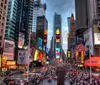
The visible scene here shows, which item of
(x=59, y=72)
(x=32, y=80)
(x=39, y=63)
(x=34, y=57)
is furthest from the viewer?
(x=39, y=63)

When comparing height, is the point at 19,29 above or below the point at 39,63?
above

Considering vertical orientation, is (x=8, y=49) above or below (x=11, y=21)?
below

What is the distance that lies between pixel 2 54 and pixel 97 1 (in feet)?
237

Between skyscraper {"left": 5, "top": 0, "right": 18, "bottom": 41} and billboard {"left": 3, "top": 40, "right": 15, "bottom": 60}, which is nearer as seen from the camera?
billboard {"left": 3, "top": 40, "right": 15, "bottom": 60}

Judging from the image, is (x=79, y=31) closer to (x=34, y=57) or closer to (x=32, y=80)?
(x=34, y=57)

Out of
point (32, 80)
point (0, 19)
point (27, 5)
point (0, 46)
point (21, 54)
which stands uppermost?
point (27, 5)

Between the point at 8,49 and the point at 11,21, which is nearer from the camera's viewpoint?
the point at 8,49

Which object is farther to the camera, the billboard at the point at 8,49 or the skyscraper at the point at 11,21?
the skyscraper at the point at 11,21

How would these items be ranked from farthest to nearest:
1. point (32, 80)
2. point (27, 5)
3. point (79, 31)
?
point (27, 5) < point (79, 31) < point (32, 80)

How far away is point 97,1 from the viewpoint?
113438 millimetres

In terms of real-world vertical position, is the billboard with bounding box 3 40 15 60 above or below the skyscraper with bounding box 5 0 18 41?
below

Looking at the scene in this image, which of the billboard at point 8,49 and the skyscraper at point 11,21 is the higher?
the skyscraper at point 11,21

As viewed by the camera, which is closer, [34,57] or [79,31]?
[34,57]

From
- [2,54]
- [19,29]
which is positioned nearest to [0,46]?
[2,54]
